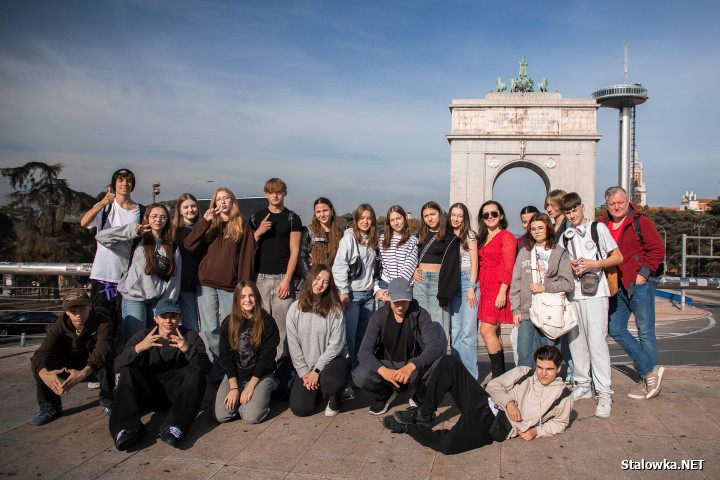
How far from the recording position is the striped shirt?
568cm

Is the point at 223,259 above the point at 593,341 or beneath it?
above

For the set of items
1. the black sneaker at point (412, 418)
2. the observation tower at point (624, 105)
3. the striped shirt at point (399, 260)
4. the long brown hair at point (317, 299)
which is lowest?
the black sneaker at point (412, 418)

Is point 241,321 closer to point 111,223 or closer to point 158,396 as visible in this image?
point 158,396

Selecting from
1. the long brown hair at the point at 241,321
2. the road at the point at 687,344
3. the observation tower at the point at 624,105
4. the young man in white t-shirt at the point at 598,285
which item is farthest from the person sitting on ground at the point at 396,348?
the observation tower at the point at 624,105

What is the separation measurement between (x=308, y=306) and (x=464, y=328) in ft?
5.46

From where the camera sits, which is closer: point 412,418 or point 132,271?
point 412,418

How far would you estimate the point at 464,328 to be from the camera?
5.67m

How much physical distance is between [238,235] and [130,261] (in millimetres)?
1020

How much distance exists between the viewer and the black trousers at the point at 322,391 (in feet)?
15.7

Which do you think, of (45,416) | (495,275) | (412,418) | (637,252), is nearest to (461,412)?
(412,418)

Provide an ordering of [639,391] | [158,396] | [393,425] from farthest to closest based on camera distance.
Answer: [639,391]
[158,396]
[393,425]

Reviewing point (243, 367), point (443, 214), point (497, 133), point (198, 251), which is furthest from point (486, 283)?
point (497, 133)

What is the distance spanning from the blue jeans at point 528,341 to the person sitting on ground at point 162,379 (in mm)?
2756

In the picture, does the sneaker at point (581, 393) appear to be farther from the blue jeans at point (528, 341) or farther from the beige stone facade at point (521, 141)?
the beige stone facade at point (521, 141)
